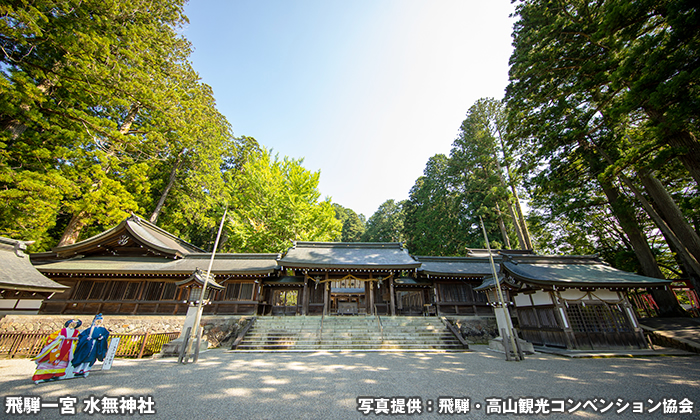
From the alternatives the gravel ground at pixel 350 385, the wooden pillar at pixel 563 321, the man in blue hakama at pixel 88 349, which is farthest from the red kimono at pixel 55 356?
the wooden pillar at pixel 563 321

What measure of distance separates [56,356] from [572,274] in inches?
690

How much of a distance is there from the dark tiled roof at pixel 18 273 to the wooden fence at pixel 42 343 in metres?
1.64

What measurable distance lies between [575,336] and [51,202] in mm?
23681

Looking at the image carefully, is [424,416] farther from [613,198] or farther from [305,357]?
[613,198]

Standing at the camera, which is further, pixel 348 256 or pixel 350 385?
pixel 348 256

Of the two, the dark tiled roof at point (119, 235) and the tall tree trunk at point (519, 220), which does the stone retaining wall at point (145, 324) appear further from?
the tall tree trunk at point (519, 220)

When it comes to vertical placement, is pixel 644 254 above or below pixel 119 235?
below

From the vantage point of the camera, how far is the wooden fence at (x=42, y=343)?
8180 mm

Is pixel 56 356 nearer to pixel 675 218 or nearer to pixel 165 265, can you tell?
pixel 165 265

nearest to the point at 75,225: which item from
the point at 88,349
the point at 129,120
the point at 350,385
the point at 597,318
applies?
the point at 129,120

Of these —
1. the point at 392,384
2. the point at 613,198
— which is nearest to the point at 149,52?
the point at 392,384

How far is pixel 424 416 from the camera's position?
3.80 meters

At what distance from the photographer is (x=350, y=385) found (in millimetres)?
5129

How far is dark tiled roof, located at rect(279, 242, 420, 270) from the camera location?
12.7 meters
